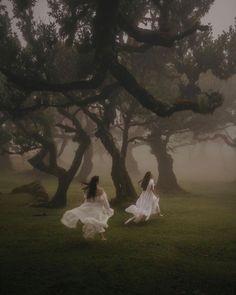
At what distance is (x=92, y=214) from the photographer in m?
14.7

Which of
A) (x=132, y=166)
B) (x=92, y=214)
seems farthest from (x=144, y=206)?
Answer: (x=132, y=166)

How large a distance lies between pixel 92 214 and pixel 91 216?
11cm

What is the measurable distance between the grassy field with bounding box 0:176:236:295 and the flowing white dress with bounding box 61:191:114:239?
55 centimetres

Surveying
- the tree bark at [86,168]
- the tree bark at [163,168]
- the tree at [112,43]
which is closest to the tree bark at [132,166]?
the tree bark at [86,168]

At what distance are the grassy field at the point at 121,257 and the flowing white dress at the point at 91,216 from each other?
55cm

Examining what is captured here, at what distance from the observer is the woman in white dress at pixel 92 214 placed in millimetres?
14352

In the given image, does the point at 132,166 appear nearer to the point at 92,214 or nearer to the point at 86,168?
the point at 86,168

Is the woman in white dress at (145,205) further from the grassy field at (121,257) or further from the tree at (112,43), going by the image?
the tree at (112,43)

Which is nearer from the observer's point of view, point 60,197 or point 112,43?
point 112,43

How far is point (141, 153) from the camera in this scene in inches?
5002

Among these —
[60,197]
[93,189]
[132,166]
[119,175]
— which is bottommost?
[60,197]

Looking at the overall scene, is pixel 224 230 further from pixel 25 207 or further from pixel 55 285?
pixel 25 207

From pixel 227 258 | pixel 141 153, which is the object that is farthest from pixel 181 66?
pixel 141 153

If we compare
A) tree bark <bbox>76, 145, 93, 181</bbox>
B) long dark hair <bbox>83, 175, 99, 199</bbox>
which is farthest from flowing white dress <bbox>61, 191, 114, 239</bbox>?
tree bark <bbox>76, 145, 93, 181</bbox>
